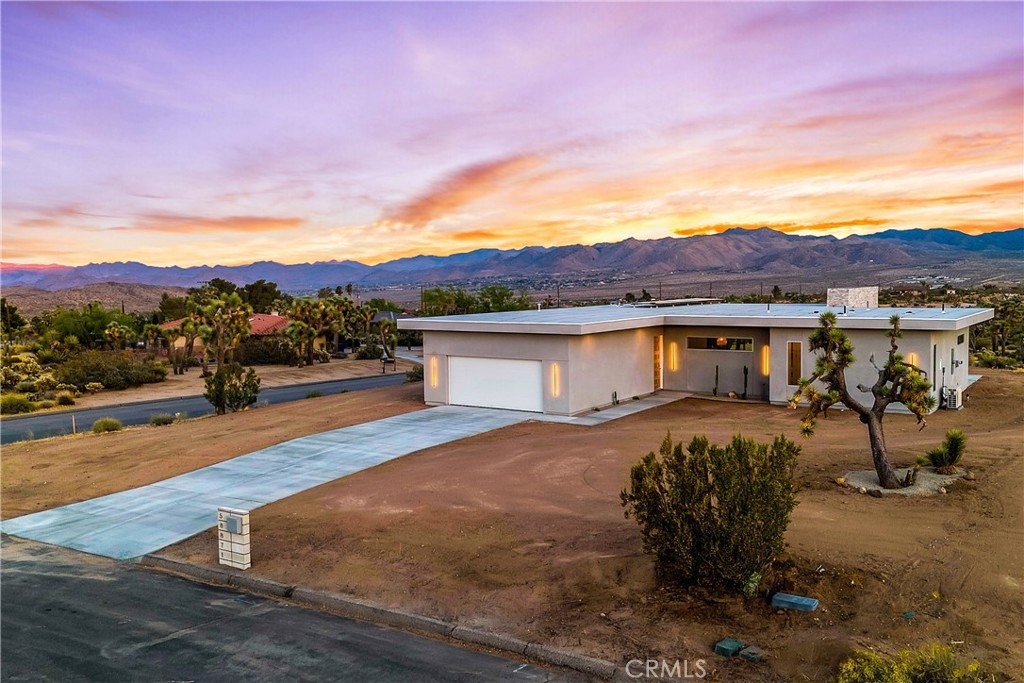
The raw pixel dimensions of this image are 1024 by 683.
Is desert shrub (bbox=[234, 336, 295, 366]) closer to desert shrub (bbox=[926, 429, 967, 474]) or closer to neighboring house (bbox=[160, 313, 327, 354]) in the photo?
neighboring house (bbox=[160, 313, 327, 354])

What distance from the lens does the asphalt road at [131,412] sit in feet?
92.7

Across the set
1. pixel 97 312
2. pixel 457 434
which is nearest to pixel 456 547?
pixel 457 434

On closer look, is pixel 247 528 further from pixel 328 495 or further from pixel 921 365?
pixel 921 365

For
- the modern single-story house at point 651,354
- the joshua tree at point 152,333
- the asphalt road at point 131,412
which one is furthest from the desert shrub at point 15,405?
the joshua tree at point 152,333

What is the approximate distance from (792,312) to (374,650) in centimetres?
2285

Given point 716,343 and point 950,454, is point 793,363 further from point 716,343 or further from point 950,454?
point 950,454

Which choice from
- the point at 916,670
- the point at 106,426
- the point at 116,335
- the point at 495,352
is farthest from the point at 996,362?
the point at 116,335

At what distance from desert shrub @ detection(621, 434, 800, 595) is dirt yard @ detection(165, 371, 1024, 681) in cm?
36

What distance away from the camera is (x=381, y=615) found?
31.0 ft

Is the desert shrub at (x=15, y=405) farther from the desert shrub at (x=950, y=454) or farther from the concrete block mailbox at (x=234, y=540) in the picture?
the desert shrub at (x=950, y=454)

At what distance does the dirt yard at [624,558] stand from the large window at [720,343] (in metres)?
9.75

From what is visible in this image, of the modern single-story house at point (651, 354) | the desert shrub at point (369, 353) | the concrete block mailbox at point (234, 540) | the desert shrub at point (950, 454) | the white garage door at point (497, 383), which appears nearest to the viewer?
the concrete block mailbox at point (234, 540)

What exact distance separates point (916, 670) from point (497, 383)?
1876 cm

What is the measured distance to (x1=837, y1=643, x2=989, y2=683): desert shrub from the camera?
6586 mm
